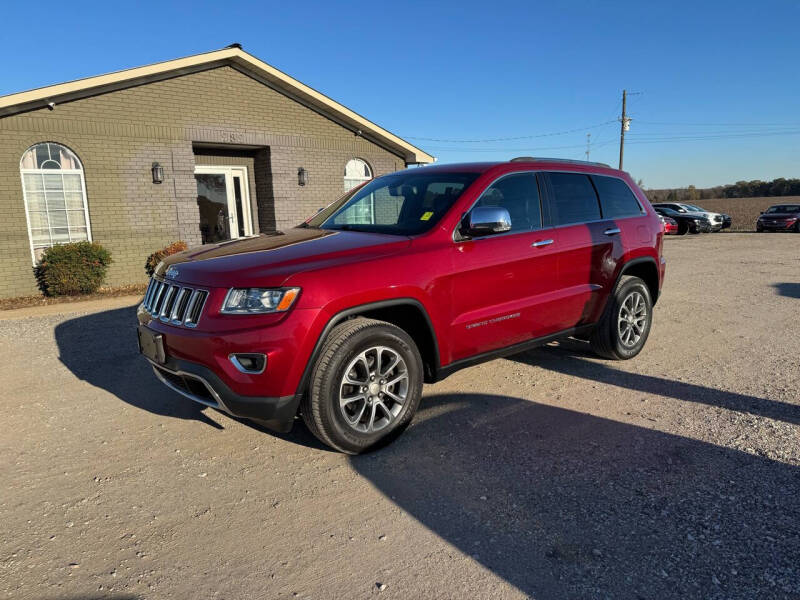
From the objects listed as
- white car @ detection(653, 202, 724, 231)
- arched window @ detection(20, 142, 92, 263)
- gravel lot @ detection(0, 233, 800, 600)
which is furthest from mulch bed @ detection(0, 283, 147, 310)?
white car @ detection(653, 202, 724, 231)

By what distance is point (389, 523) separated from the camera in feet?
9.28

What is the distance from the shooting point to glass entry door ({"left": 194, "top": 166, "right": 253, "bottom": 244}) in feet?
44.1

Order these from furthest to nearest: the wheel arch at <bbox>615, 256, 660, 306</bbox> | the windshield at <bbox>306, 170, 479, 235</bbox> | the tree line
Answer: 1. the tree line
2. the wheel arch at <bbox>615, 256, 660, 306</bbox>
3. the windshield at <bbox>306, 170, 479, 235</bbox>

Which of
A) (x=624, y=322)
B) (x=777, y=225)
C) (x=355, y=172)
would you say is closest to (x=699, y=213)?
(x=777, y=225)

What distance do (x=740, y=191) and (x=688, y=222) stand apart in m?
67.0

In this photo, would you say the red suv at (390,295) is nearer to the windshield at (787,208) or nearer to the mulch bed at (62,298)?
the mulch bed at (62,298)

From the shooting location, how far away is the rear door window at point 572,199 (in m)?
4.79

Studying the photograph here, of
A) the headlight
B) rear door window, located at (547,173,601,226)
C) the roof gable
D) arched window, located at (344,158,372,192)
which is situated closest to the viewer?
the headlight

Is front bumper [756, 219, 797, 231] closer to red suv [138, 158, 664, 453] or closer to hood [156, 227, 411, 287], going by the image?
red suv [138, 158, 664, 453]

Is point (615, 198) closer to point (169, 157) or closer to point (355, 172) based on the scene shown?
point (169, 157)

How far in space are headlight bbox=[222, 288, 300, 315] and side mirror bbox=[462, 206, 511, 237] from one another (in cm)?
139

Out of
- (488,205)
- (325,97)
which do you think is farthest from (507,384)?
(325,97)

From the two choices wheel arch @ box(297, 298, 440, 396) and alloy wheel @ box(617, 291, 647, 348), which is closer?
wheel arch @ box(297, 298, 440, 396)

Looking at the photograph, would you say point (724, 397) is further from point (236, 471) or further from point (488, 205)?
point (236, 471)
